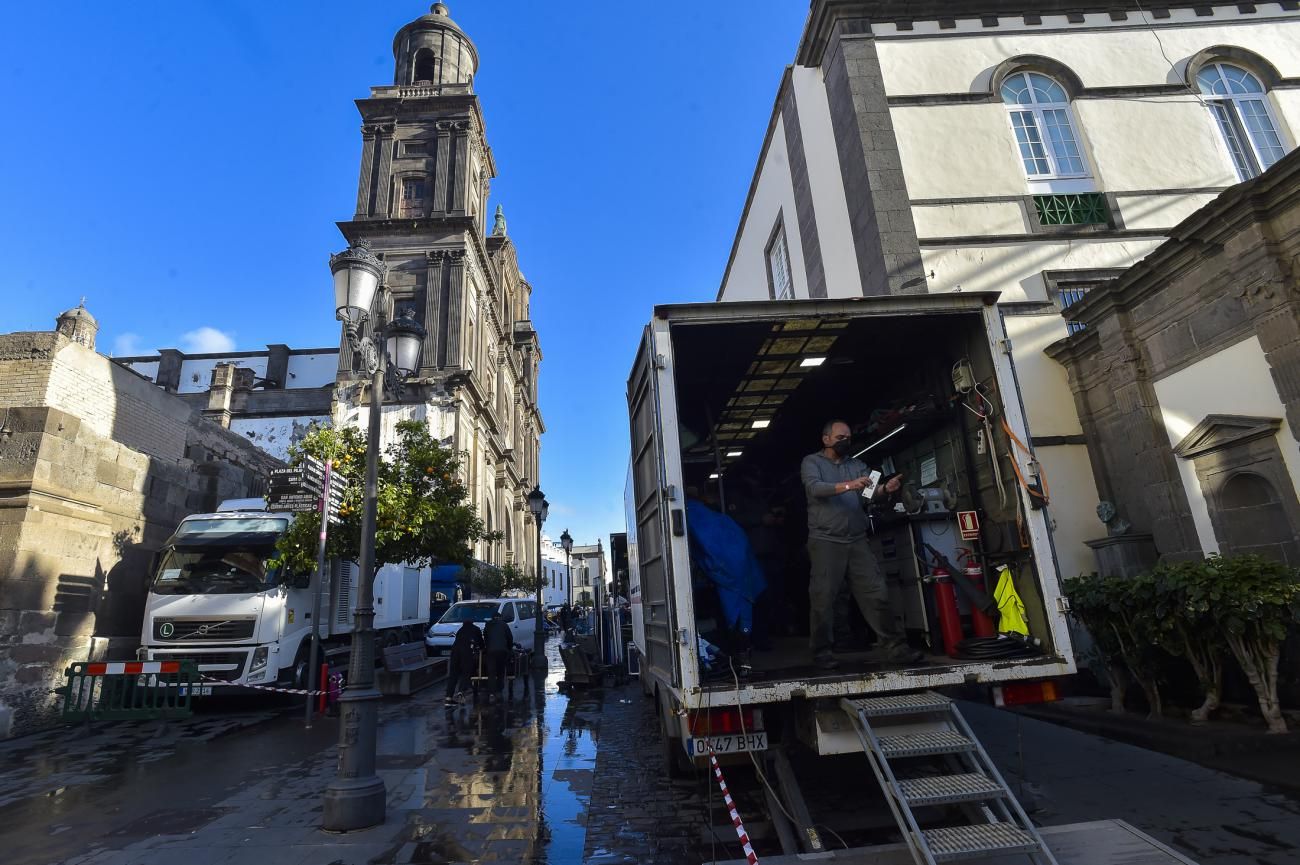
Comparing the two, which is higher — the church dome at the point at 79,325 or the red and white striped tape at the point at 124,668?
the church dome at the point at 79,325

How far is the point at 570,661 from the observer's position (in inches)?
484

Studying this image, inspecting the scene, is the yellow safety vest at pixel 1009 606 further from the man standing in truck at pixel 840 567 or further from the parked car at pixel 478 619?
the parked car at pixel 478 619

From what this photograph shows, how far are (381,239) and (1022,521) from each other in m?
38.4

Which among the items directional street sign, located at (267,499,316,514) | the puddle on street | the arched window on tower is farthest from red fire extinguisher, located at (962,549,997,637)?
the arched window on tower

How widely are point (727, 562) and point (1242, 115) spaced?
1360cm

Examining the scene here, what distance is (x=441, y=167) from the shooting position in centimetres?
3794

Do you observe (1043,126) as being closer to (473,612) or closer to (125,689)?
(473,612)

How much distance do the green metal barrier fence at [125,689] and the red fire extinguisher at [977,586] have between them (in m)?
10.7

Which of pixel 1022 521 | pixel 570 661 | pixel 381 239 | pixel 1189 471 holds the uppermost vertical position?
pixel 381 239

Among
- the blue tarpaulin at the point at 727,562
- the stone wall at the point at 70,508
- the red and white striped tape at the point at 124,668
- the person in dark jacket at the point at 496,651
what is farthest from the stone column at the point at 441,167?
the blue tarpaulin at the point at 727,562

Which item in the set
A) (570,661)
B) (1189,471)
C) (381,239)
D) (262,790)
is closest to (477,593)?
(381,239)

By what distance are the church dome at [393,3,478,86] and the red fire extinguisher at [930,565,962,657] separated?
153 ft

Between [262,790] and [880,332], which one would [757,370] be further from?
[262,790]

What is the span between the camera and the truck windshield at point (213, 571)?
10.6 m
